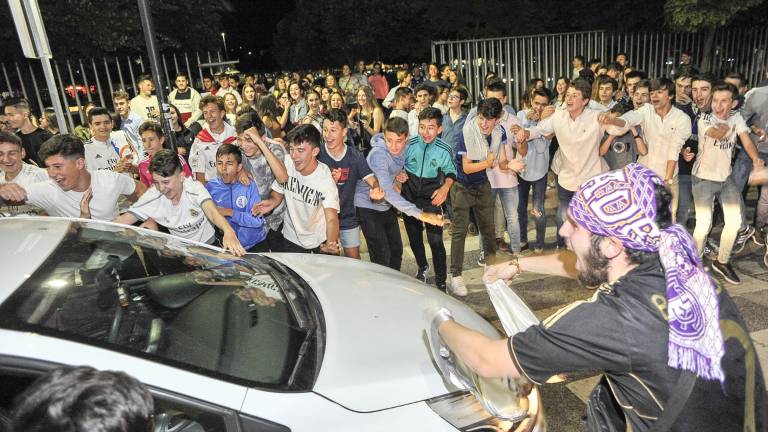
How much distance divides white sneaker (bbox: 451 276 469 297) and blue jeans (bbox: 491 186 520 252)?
3.24ft

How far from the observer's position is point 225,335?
2.28m

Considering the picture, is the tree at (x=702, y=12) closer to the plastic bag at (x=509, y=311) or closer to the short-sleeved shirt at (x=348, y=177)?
the short-sleeved shirt at (x=348, y=177)

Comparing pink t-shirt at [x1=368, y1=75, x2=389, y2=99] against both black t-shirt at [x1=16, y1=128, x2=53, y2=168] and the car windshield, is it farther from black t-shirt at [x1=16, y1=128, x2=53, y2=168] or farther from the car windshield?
the car windshield

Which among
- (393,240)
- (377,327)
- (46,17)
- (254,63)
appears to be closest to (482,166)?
(393,240)

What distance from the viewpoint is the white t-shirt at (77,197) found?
417cm

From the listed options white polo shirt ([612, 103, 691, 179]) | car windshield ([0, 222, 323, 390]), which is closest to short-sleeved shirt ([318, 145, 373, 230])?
car windshield ([0, 222, 323, 390])

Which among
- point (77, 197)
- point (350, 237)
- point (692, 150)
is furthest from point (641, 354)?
point (692, 150)

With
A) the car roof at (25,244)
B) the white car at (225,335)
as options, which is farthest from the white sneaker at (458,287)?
the car roof at (25,244)

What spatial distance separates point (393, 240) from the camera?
5035 mm

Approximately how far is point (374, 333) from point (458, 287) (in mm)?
2861

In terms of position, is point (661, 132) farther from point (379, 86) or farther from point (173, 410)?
point (379, 86)

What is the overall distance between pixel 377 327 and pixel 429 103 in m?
5.36

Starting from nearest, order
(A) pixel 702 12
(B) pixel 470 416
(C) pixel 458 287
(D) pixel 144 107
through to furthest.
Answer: (B) pixel 470 416 → (C) pixel 458 287 → (D) pixel 144 107 → (A) pixel 702 12

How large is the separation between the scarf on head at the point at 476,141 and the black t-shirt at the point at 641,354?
3614 millimetres
